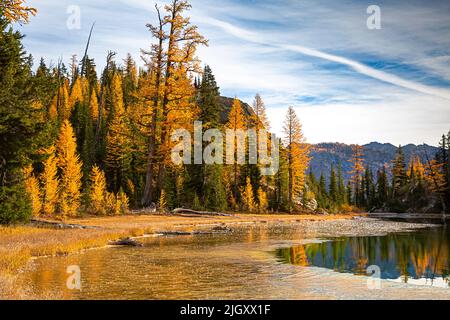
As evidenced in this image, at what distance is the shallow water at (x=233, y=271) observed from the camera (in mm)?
8367

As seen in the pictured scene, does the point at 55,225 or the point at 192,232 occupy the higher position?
the point at 55,225

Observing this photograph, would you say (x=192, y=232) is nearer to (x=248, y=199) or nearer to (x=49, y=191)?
(x=49, y=191)

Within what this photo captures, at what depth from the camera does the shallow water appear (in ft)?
27.5

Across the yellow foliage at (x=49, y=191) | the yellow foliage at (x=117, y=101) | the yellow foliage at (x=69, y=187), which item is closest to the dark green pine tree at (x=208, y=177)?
the yellow foliage at (x=117, y=101)

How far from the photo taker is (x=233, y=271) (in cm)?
1102

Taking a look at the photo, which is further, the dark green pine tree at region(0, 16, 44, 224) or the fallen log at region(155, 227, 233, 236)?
the fallen log at region(155, 227, 233, 236)

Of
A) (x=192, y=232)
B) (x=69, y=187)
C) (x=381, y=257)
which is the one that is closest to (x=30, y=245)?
(x=192, y=232)

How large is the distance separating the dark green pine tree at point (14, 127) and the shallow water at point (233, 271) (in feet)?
25.4

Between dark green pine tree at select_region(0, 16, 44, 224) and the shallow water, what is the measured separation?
7729 millimetres

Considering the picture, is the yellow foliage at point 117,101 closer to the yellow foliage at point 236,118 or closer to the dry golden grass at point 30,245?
the yellow foliage at point 236,118

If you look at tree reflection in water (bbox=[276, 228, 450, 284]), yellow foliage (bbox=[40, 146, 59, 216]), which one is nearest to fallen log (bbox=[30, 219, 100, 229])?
yellow foliage (bbox=[40, 146, 59, 216])

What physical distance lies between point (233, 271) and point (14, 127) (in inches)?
545

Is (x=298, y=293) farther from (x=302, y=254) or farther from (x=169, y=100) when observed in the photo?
(x=169, y=100)

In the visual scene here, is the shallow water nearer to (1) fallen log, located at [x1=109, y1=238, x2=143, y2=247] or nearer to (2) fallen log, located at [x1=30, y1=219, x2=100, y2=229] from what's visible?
(1) fallen log, located at [x1=109, y1=238, x2=143, y2=247]
